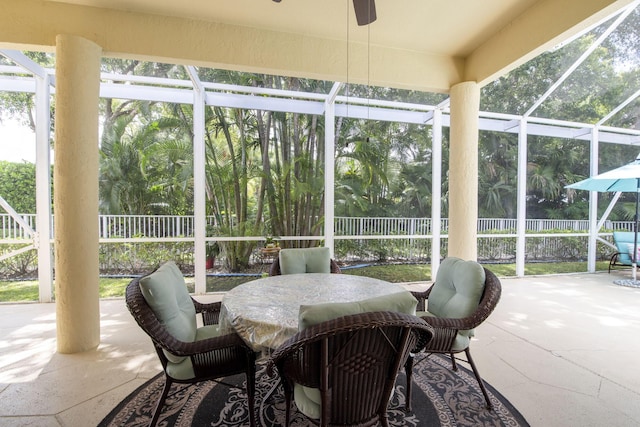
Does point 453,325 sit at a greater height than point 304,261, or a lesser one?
lesser

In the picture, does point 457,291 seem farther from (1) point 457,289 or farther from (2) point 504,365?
(2) point 504,365

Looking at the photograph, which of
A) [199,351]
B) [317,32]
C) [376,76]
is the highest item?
[317,32]

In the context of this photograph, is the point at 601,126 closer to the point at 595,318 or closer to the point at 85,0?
the point at 595,318

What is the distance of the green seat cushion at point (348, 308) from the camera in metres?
1.20

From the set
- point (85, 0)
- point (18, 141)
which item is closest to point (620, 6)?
point (85, 0)

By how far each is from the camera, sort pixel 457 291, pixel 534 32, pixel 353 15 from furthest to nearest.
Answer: pixel 353 15
pixel 534 32
pixel 457 291

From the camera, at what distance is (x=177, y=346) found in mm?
1547

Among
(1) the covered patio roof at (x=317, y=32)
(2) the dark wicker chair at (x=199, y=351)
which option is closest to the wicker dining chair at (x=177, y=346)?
(2) the dark wicker chair at (x=199, y=351)

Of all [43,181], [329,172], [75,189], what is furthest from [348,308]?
[43,181]

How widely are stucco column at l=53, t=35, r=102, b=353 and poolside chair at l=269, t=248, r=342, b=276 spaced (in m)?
1.74

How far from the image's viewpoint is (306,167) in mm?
5484

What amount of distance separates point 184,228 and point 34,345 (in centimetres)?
262

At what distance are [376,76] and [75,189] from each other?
3.28 metres

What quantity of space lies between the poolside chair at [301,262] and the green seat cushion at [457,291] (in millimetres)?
1074
